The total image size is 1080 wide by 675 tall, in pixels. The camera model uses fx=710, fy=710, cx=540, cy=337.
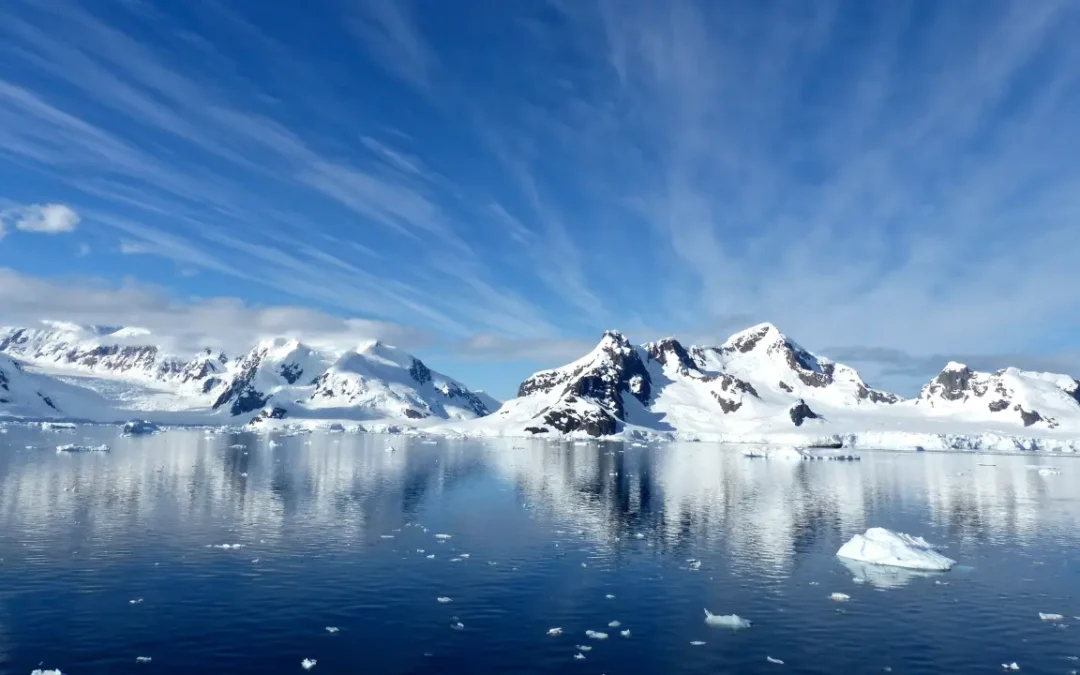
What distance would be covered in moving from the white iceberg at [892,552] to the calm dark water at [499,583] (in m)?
1.80

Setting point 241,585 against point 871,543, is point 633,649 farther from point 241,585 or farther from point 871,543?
point 871,543

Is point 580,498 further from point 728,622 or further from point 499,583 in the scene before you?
point 728,622

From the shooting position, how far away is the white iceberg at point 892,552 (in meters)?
53.7

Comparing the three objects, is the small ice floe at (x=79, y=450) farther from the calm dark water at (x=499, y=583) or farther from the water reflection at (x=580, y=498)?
the calm dark water at (x=499, y=583)

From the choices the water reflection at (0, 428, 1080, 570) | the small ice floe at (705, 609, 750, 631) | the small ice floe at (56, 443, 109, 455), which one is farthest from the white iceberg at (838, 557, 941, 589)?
the small ice floe at (56, 443, 109, 455)

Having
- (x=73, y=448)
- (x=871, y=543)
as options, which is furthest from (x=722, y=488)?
(x=73, y=448)

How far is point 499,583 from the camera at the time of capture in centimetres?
4697

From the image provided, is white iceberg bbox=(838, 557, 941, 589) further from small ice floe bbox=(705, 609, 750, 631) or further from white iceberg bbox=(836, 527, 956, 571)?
small ice floe bbox=(705, 609, 750, 631)

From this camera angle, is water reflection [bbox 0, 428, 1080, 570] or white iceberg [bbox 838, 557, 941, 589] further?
water reflection [bbox 0, 428, 1080, 570]

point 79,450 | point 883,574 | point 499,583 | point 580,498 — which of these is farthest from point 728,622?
point 79,450

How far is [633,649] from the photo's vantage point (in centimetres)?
3500

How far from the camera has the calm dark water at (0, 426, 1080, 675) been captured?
111ft

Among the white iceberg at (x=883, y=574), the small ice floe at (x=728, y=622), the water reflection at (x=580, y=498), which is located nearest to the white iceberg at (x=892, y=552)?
the white iceberg at (x=883, y=574)

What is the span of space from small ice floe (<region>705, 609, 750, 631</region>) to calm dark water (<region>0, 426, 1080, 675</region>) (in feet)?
2.63
